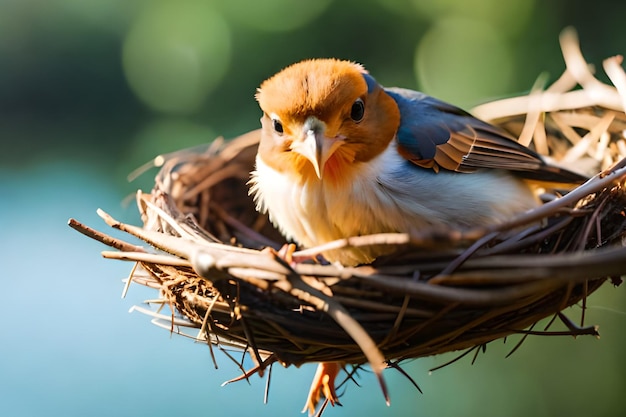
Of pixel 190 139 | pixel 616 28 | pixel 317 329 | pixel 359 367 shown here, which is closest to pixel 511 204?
pixel 359 367

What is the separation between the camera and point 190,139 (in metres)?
2.75

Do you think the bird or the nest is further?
the bird

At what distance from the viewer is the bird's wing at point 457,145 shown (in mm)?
1684

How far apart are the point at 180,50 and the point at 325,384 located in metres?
1.50

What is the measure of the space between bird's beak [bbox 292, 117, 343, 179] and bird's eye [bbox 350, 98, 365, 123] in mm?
81

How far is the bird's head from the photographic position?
4.89 feet

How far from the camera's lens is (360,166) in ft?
5.26

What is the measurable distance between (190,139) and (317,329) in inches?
63.8

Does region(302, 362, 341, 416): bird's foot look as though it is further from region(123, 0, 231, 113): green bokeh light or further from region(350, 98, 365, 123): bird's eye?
region(123, 0, 231, 113): green bokeh light

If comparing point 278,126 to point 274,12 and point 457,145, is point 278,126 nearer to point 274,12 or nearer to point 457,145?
point 457,145

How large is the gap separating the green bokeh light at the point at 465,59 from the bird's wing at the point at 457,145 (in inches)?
25.3

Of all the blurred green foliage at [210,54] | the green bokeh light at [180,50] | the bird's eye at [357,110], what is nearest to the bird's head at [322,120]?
the bird's eye at [357,110]

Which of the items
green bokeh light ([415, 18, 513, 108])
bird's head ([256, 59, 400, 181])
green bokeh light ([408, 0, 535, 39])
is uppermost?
green bokeh light ([408, 0, 535, 39])

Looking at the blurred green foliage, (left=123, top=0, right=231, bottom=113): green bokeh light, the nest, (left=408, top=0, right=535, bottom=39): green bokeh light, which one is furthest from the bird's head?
(left=123, top=0, right=231, bottom=113): green bokeh light
